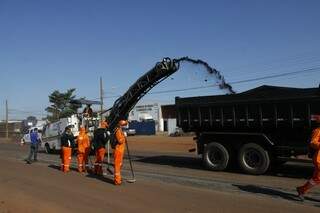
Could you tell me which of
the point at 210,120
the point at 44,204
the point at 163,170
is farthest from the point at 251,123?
the point at 44,204

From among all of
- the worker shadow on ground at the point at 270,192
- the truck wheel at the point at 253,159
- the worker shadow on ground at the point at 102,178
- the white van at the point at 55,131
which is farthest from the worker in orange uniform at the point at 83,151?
the white van at the point at 55,131

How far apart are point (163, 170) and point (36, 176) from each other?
4038 millimetres

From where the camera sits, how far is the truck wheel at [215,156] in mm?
16797

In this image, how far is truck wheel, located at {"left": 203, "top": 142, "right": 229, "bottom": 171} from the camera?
55.1 ft

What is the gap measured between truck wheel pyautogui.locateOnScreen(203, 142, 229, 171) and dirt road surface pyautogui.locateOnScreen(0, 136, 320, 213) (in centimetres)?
38

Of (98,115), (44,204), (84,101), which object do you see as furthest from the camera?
(98,115)

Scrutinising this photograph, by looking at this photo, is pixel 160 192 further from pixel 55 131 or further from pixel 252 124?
pixel 55 131

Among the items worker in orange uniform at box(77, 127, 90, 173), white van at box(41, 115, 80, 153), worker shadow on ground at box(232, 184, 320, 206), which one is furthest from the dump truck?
white van at box(41, 115, 80, 153)

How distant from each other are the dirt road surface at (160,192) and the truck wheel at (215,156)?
0.38 metres

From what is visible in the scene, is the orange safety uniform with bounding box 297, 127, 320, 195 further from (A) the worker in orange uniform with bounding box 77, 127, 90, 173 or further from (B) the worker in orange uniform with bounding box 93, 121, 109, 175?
(A) the worker in orange uniform with bounding box 77, 127, 90, 173

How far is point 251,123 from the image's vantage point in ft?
52.6

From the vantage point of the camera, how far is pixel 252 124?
16016mm

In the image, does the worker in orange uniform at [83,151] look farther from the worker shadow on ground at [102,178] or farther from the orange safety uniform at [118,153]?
the orange safety uniform at [118,153]

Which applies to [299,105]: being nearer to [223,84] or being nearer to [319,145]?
[319,145]
